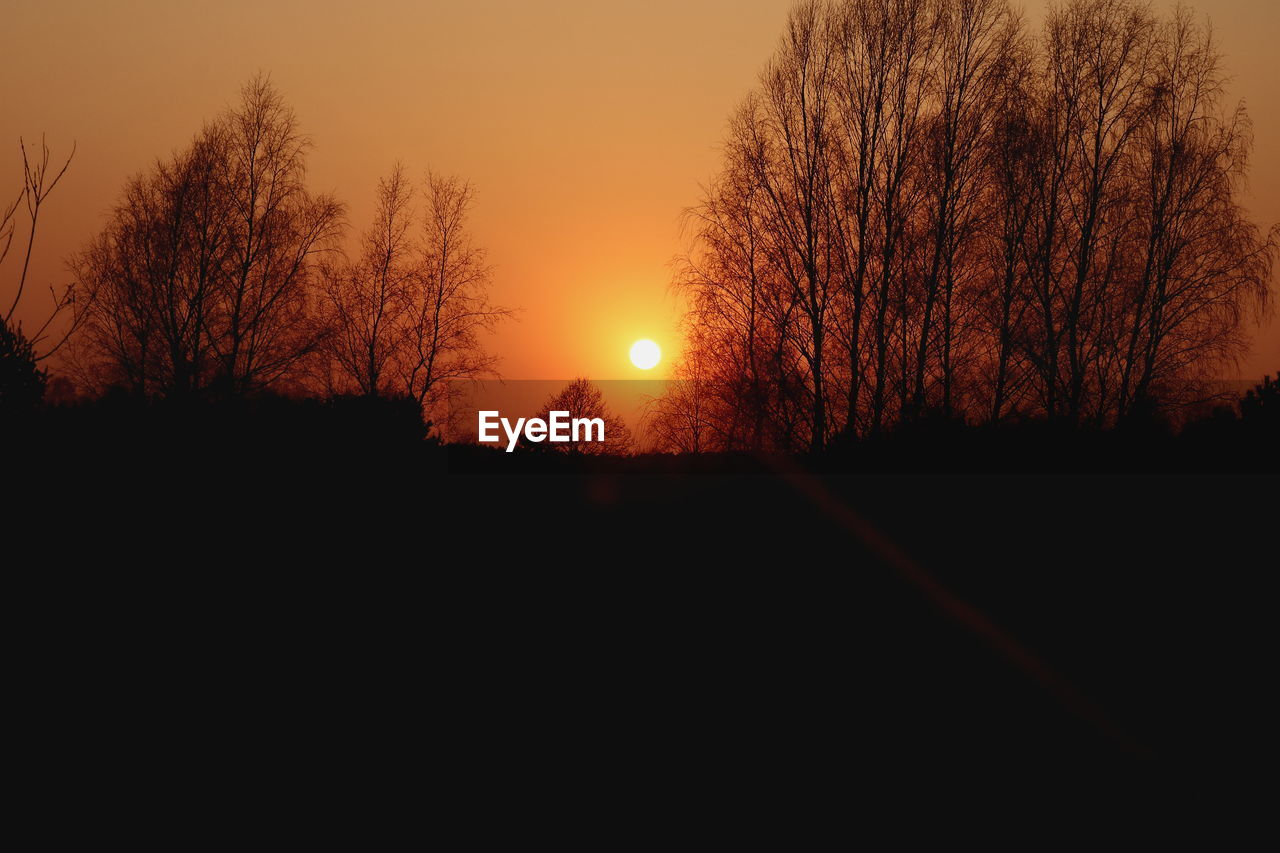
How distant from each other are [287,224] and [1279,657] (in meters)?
22.4

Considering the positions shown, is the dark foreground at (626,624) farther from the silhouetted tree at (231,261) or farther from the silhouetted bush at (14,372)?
the silhouetted tree at (231,261)

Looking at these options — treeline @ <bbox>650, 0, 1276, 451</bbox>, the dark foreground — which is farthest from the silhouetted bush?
treeline @ <bbox>650, 0, 1276, 451</bbox>

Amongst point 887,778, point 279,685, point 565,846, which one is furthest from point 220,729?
point 887,778

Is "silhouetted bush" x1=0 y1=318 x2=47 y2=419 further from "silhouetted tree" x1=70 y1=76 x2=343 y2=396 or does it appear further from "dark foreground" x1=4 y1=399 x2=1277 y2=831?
"silhouetted tree" x1=70 y1=76 x2=343 y2=396

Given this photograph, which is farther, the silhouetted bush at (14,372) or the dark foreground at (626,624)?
the silhouetted bush at (14,372)

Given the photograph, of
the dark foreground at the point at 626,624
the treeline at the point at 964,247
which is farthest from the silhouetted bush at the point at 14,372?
the treeline at the point at 964,247


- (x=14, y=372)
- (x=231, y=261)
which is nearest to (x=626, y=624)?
(x=14, y=372)

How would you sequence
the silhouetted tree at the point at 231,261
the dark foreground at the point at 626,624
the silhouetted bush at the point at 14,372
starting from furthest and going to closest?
the silhouetted tree at the point at 231,261
the silhouetted bush at the point at 14,372
the dark foreground at the point at 626,624

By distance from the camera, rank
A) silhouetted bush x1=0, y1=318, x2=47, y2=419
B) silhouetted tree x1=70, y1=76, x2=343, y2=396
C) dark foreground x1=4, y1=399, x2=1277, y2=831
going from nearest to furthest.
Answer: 1. dark foreground x1=4, y1=399, x2=1277, y2=831
2. silhouetted bush x1=0, y1=318, x2=47, y2=419
3. silhouetted tree x1=70, y1=76, x2=343, y2=396

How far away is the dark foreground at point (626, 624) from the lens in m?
6.85

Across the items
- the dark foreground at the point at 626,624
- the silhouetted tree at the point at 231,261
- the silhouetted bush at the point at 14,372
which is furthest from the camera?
the silhouetted tree at the point at 231,261

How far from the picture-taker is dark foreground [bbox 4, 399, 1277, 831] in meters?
6.85

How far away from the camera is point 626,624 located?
8.55 meters

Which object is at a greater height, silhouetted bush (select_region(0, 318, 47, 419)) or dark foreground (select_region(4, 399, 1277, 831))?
silhouetted bush (select_region(0, 318, 47, 419))
